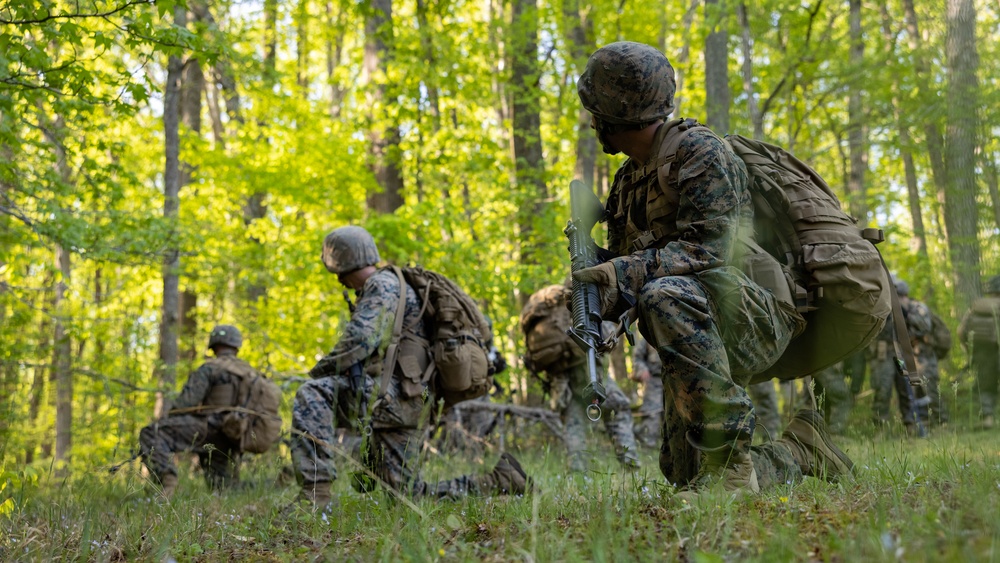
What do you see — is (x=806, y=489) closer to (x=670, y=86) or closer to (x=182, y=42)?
(x=670, y=86)

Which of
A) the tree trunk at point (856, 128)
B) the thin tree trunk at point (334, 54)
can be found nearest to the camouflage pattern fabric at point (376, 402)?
the tree trunk at point (856, 128)

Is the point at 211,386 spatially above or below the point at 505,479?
above

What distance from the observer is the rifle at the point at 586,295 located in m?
3.10

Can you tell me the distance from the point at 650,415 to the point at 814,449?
6.41m

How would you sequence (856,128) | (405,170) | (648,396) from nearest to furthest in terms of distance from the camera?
(648,396) < (405,170) < (856,128)

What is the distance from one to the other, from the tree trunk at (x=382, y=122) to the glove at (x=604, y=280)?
9429mm

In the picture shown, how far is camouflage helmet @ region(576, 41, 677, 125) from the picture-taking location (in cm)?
356

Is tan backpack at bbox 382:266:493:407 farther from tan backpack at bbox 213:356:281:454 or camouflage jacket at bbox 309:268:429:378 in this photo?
tan backpack at bbox 213:356:281:454

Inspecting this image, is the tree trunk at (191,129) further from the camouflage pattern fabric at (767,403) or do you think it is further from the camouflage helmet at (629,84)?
the camouflage helmet at (629,84)

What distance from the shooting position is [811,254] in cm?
350

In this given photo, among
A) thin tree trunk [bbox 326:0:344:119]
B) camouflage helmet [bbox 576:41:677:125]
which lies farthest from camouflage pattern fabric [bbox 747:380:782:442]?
thin tree trunk [bbox 326:0:344:119]

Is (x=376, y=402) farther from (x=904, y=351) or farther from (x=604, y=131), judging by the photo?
(x=904, y=351)

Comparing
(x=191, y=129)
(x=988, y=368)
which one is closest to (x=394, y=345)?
(x=988, y=368)

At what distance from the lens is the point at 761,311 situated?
11.0 feet
